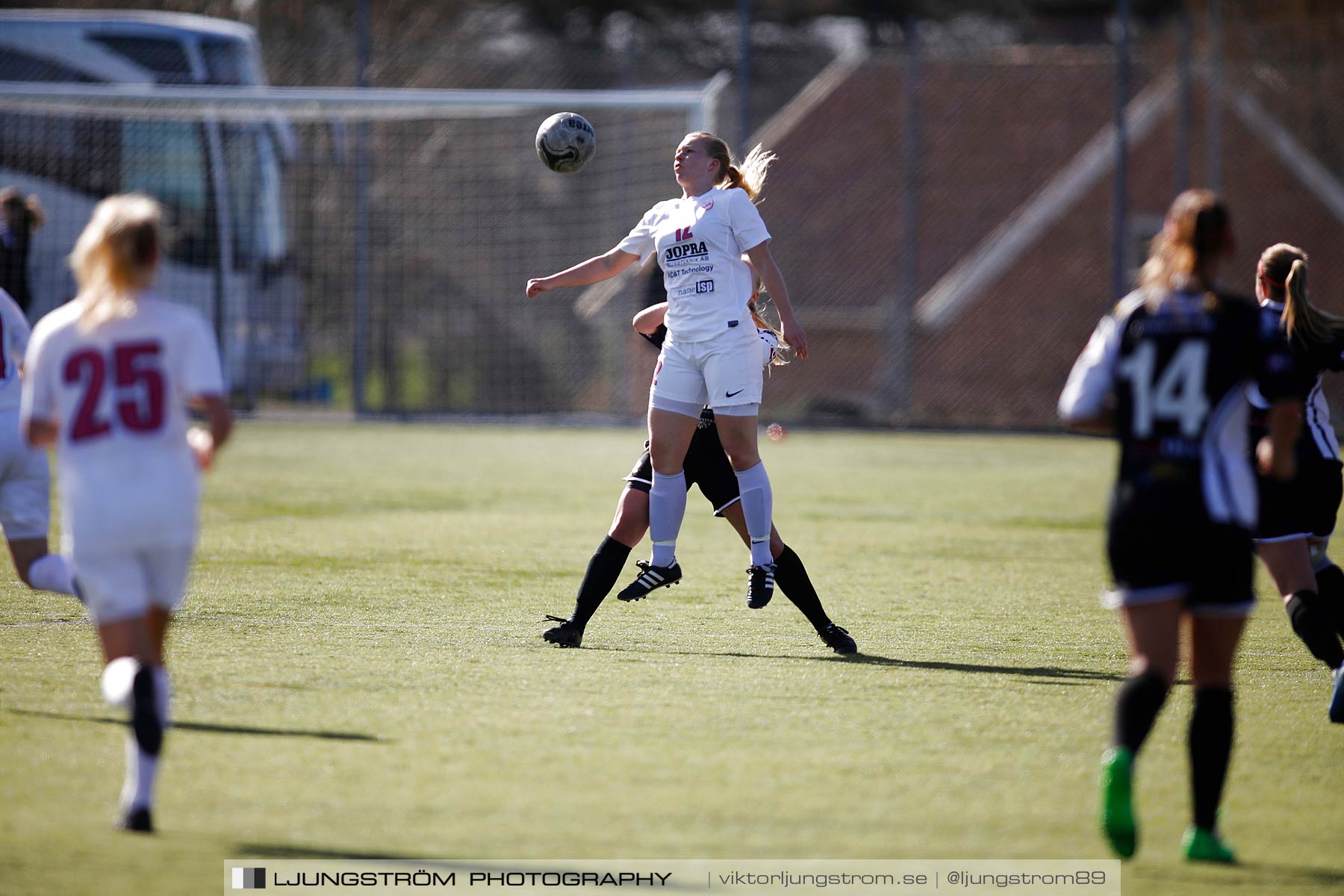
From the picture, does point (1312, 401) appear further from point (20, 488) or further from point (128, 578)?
point (20, 488)

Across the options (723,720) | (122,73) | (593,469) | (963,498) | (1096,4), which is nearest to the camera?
(723,720)

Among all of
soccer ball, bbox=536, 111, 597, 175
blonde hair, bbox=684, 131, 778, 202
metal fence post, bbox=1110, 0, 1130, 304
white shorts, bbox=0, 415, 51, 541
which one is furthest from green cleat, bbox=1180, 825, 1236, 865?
metal fence post, bbox=1110, 0, 1130, 304

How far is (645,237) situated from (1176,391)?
3390 mm

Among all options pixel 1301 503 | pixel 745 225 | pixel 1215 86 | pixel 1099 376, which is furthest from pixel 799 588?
pixel 1215 86

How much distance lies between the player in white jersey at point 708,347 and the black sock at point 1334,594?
7.34 feet

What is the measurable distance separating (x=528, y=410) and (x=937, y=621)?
1516 centimetres

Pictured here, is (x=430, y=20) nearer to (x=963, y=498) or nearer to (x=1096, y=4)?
(x=1096, y=4)

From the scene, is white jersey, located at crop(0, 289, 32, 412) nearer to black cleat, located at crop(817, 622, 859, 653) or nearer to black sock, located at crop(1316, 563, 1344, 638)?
black cleat, located at crop(817, 622, 859, 653)

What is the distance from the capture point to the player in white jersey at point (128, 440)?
404 centimetres

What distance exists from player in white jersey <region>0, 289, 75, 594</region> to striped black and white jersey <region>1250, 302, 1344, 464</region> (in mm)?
4562

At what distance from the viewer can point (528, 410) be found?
22.5 m

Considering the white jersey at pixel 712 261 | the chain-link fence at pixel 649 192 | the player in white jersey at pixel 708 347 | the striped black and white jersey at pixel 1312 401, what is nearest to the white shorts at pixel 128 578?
the player in white jersey at pixel 708 347

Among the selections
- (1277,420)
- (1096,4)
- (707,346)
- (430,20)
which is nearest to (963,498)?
(707,346)

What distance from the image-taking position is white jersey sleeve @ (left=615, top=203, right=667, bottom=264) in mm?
→ 6992
